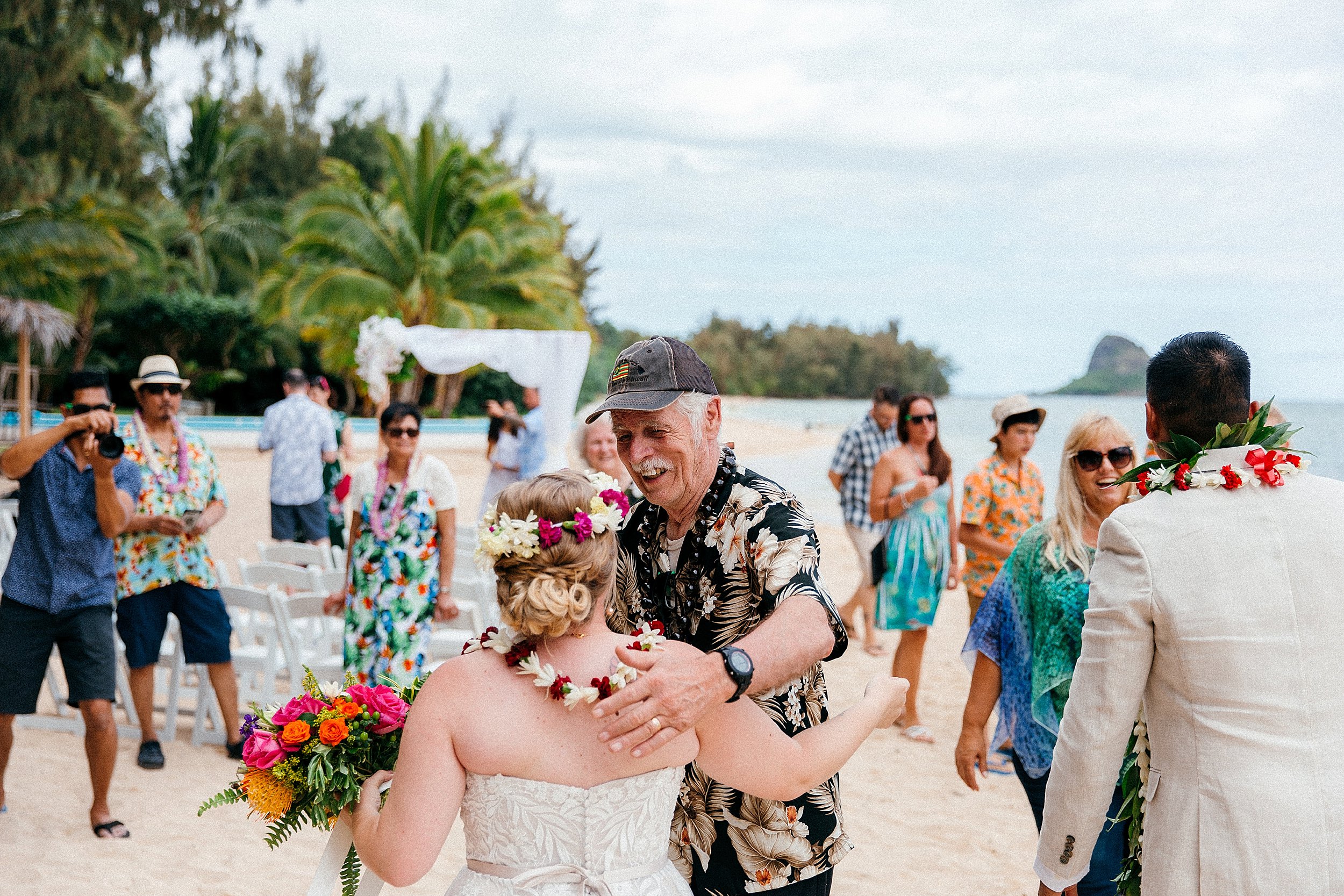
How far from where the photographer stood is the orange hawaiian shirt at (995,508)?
231 inches

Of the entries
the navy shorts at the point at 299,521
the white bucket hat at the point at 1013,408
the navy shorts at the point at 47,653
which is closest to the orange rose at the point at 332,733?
the navy shorts at the point at 47,653

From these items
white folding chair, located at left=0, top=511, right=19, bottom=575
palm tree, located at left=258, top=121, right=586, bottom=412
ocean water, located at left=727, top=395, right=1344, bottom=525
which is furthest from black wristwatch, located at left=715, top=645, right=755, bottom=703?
palm tree, located at left=258, top=121, right=586, bottom=412

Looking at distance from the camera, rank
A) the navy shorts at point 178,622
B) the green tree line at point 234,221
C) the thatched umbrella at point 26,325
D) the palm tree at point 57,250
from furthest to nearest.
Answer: the thatched umbrella at point 26,325 < the palm tree at point 57,250 < the green tree line at point 234,221 < the navy shorts at point 178,622

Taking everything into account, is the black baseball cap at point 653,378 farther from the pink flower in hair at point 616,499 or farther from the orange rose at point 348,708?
the orange rose at point 348,708

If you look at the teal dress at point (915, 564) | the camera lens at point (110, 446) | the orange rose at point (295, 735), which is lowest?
the teal dress at point (915, 564)

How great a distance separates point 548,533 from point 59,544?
3773mm

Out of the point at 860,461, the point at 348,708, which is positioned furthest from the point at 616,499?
the point at 860,461

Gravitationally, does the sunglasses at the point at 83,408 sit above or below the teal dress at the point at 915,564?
above

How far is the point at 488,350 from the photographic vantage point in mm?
10344

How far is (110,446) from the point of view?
15.8ft

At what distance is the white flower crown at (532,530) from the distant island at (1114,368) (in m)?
91.9

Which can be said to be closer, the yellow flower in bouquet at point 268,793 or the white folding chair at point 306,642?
the yellow flower in bouquet at point 268,793

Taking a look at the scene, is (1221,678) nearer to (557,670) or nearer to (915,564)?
(557,670)

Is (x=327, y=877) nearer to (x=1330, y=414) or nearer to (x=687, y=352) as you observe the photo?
(x=687, y=352)
